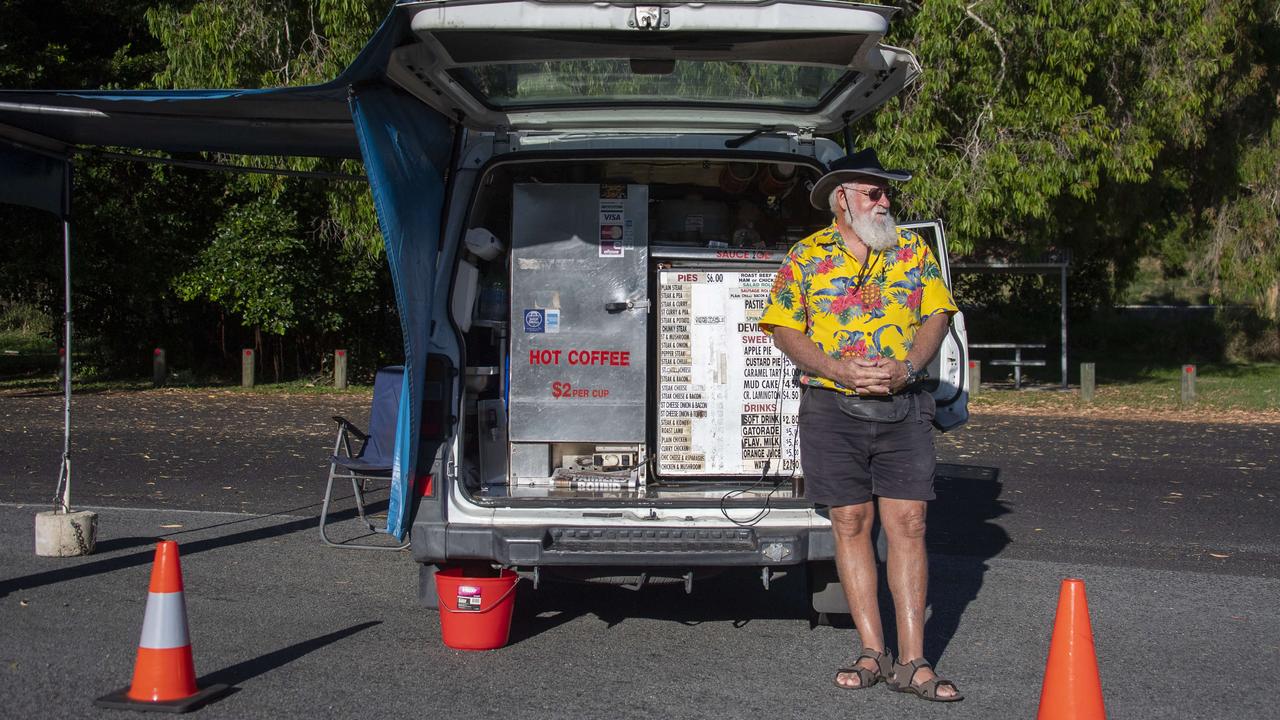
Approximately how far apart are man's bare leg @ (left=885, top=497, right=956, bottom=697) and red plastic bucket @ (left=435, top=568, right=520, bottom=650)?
1507 millimetres

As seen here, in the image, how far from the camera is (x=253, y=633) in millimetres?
5434

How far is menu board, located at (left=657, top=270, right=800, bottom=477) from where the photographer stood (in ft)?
19.6

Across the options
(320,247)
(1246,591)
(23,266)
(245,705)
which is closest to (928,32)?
(1246,591)

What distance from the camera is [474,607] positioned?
516 cm

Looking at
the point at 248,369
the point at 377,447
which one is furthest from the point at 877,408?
the point at 248,369

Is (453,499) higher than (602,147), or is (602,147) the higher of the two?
(602,147)

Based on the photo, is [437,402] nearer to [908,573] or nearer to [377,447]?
[908,573]

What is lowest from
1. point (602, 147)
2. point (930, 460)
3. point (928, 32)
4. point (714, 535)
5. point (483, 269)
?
point (714, 535)

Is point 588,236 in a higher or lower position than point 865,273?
higher

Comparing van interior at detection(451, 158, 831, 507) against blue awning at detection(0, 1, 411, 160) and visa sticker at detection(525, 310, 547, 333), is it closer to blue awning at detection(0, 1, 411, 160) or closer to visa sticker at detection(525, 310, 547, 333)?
visa sticker at detection(525, 310, 547, 333)

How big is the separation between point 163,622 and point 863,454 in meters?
2.53

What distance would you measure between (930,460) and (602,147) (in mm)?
1931

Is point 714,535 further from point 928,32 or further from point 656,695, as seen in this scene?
point 928,32

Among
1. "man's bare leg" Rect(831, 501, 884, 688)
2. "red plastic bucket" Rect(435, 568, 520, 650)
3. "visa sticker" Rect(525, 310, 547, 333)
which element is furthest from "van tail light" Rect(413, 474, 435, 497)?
"man's bare leg" Rect(831, 501, 884, 688)
